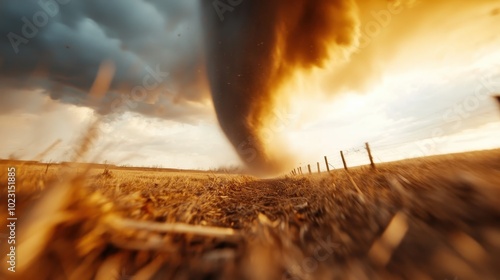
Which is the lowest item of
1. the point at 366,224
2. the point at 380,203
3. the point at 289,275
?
the point at 289,275

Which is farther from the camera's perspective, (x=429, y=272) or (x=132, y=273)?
(x=132, y=273)

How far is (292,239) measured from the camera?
57.3 inches

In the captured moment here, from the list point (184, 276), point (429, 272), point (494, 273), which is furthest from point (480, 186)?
point (184, 276)

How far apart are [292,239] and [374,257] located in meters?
0.51

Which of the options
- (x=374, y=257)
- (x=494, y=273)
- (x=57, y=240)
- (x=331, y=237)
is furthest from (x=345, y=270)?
(x=57, y=240)

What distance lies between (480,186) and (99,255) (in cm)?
248

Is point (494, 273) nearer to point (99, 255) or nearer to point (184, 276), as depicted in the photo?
point (184, 276)

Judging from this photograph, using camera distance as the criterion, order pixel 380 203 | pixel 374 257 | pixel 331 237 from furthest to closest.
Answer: pixel 380 203
pixel 331 237
pixel 374 257

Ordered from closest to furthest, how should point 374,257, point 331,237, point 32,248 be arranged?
point 32,248 < point 374,257 < point 331,237

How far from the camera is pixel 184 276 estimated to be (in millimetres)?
1111

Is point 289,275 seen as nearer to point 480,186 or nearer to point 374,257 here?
point 374,257

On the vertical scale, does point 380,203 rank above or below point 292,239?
above

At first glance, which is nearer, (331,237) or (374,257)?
(374,257)

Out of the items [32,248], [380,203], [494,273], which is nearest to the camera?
[494,273]
